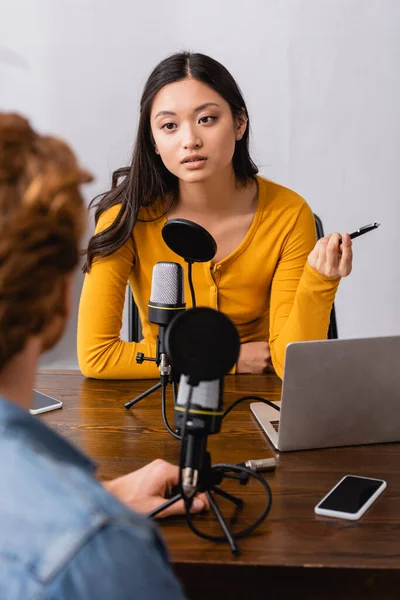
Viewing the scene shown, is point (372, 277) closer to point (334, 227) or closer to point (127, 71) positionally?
point (334, 227)

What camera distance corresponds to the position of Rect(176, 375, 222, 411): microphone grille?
1.00 metres

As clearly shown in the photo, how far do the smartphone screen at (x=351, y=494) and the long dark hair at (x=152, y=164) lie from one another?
918 mm

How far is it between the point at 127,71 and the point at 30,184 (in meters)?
2.64

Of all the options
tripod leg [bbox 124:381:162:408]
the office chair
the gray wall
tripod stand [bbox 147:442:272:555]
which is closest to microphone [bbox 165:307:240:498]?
tripod stand [bbox 147:442:272:555]

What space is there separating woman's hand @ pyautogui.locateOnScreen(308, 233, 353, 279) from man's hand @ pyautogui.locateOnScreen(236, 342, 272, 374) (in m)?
0.24

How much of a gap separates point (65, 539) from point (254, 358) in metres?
1.34

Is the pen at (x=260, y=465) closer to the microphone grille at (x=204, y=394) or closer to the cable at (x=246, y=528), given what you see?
the cable at (x=246, y=528)

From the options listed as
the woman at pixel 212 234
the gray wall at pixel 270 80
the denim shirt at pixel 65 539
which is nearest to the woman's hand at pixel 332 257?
the woman at pixel 212 234

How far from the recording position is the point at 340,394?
137 cm

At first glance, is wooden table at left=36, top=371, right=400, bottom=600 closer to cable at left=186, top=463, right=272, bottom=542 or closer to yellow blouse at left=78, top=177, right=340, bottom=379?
cable at left=186, top=463, right=272, bottom=542

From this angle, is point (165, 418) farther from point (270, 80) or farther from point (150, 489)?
point (270, 80)

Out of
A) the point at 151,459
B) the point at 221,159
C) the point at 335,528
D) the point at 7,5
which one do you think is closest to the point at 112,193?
the point at 221,159

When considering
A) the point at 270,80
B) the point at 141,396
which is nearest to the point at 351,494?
the point at 141,396

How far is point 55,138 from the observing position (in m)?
0.71
